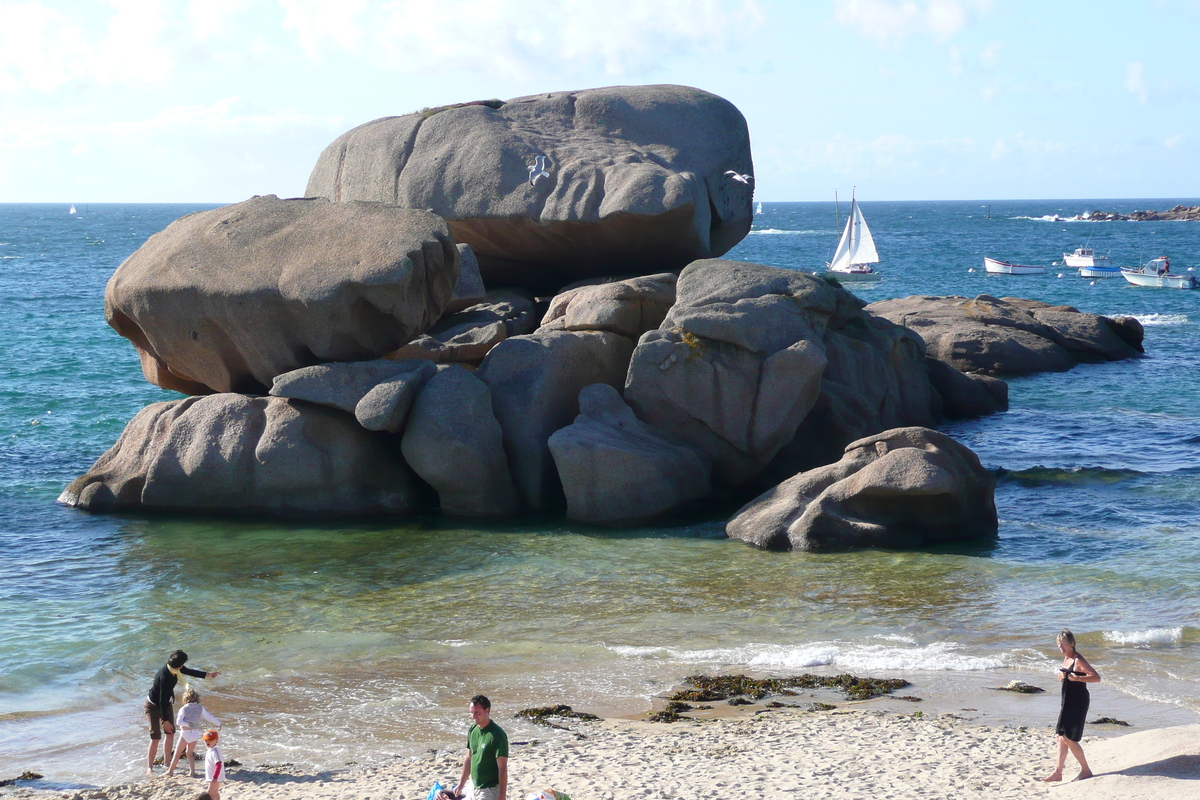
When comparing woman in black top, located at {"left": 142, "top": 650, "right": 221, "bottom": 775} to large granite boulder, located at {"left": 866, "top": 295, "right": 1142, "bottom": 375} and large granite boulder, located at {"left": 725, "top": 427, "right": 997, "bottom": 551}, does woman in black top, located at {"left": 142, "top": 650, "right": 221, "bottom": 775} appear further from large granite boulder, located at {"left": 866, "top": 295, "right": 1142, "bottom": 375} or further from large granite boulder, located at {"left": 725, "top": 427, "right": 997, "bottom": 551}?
large granite boulder, located at {"left": 866, "top": 295, "right": 1142, "bottom": 375}

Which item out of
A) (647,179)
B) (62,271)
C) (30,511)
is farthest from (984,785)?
(62,271)

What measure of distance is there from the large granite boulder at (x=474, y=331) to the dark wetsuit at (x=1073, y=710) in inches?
508

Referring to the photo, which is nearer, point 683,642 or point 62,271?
point 683,642

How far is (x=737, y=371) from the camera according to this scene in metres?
18.9

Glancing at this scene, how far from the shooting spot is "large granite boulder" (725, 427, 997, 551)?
16.3 m

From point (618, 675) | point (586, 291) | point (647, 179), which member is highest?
point (647, 179)

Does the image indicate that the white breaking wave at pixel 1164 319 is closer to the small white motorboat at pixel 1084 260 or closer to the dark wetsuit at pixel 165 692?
the small white motorboat at pixel 1084 260

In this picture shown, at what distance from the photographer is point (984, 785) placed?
30.6 feet

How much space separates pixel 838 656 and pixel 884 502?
4485mm

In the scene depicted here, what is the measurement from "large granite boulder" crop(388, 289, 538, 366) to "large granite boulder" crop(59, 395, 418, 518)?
95.3 inches

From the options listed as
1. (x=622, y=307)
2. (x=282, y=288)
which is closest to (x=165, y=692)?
(x=282, y=288)

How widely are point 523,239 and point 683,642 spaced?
11.9 metres

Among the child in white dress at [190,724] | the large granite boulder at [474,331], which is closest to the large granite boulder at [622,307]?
the large granite boulder at [474,331]

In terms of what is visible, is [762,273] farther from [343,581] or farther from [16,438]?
[16,438]
